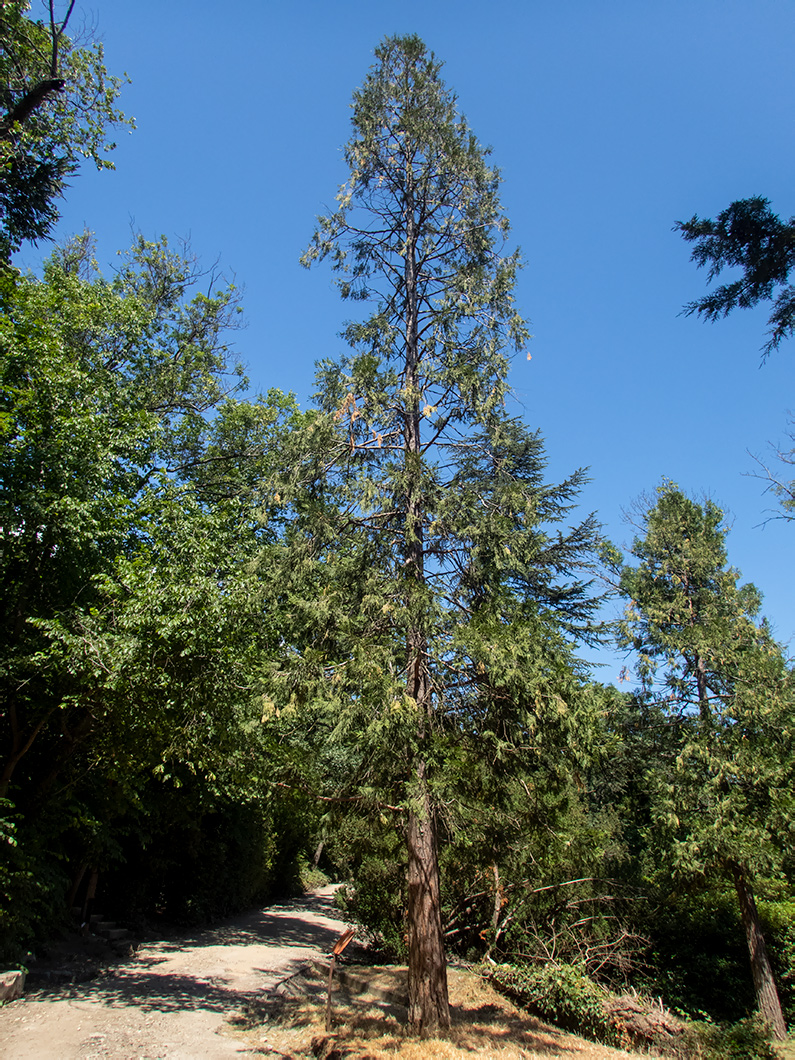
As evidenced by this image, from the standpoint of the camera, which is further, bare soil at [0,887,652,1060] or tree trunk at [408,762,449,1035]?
tree trunk at [408,762,449,1035]

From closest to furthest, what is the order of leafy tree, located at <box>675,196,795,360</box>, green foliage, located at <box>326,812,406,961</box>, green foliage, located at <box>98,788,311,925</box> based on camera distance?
leafy tree, located at <box>675,196,795,360</box>
green foliage, located at <box>326,812,406,961</box>
green foliage, located at <box>98,788,311,925</box>

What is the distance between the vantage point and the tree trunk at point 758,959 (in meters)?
11.6

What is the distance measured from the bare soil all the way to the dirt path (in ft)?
0.06

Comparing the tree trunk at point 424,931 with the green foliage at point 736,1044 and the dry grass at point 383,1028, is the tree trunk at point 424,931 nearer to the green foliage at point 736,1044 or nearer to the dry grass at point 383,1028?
the dry grass at point 383,1028

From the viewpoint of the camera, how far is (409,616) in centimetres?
802

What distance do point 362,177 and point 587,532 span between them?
9.44 meters

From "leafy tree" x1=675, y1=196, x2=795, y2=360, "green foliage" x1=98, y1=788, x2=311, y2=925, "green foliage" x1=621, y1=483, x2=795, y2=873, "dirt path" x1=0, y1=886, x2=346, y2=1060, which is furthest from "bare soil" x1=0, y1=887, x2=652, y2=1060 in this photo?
"leafy tree" x1=675, y1=196, x2=795, y2=360

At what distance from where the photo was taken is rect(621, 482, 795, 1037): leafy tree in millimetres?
11695

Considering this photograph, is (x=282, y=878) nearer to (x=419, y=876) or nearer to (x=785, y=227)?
(x=419, y=876)

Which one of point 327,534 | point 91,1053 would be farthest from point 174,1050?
point 327,534

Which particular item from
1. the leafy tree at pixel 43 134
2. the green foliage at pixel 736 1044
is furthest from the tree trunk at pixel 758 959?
the leafy tree at pixel 43 134

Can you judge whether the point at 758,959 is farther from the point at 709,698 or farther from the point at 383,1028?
the point at 383,1028

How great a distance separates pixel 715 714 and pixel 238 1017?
1092 centimetres

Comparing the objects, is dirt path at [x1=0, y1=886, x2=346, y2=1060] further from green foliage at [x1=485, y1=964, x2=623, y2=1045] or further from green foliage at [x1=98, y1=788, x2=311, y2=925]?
green foliage at [x1=485, y1=964, x2=623, y2=1045]
